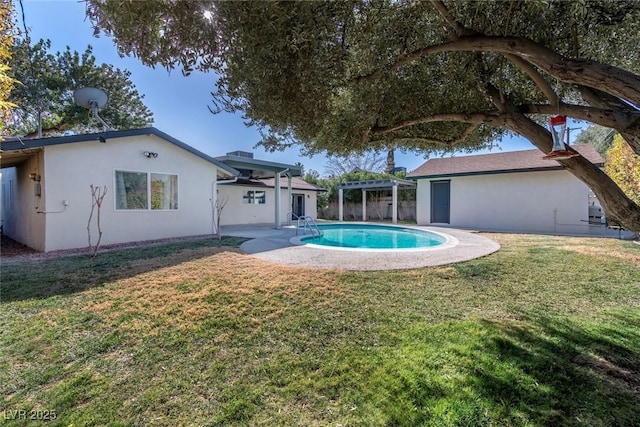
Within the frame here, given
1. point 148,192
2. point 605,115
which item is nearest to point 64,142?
point 148,192

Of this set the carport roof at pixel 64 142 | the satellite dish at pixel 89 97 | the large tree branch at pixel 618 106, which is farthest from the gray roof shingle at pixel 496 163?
the satellite dish at pixel 89 97

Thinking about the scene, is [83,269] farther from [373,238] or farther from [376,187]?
[376,187]

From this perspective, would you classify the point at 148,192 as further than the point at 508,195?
No

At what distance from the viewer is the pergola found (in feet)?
75.1

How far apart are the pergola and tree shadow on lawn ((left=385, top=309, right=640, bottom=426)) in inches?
734

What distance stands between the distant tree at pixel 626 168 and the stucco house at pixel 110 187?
52.9ft

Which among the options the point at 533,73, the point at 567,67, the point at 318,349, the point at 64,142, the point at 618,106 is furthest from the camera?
the point at 64,142

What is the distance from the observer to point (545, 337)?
4121 mm

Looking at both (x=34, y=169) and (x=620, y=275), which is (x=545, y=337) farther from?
(x=34, y=169)

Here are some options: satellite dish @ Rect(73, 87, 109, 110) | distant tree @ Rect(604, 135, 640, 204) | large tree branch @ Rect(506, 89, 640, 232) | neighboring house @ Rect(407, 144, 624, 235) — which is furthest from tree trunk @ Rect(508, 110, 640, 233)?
neighboring house @ Rect(407, 144, 624, 235)

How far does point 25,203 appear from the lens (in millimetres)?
11359

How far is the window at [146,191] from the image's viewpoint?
36.1ft

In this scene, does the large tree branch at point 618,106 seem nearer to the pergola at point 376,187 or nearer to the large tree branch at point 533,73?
the large tree branch at point 533,73

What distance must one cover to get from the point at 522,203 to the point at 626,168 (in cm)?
501
